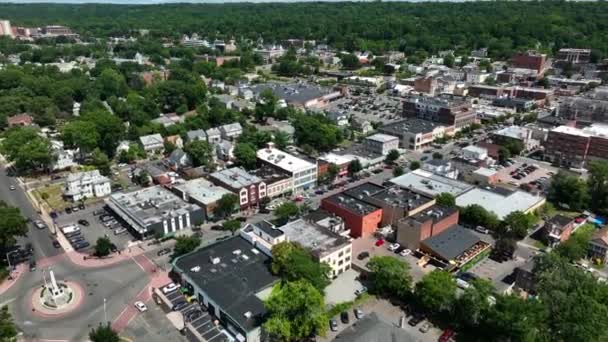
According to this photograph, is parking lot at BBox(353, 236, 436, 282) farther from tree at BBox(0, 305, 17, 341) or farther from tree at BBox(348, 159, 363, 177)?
tree at BBox(0, 305, 17, 341)

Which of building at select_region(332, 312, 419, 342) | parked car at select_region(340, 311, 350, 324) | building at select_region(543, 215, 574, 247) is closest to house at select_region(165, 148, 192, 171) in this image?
parked car at select_region(340, 311, 350, 324)

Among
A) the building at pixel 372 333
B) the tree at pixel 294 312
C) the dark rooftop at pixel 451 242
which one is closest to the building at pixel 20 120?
the tree at pixel 294 312

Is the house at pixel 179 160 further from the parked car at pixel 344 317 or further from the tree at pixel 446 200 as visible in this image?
the parked car at pixel 344 317

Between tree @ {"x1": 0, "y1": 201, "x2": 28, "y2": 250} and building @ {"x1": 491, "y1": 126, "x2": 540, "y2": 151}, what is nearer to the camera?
tree @ {"x1": 0, "y1": 201, "x2": 28, "y2": 250}

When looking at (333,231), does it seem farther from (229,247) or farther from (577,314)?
(577,314)

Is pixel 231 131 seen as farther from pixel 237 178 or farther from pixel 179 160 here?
pixel 237 178

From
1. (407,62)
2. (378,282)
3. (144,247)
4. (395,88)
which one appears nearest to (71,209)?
(144,247)

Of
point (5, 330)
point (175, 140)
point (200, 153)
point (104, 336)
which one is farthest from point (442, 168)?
point (5, 330)
